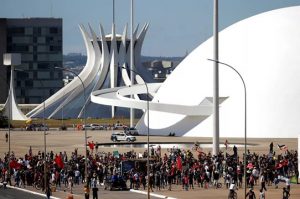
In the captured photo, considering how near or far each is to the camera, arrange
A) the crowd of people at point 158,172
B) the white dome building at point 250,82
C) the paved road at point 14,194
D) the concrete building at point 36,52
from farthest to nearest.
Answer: the concrete building at point 36,52
the white dome building at point 250,82
the crowd of people at point 158,172
the paved road at point 14,194

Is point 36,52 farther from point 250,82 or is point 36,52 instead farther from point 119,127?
point 250,82

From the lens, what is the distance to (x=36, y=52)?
186375mm

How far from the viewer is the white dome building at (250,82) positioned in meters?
85.1

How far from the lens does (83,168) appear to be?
52906mm

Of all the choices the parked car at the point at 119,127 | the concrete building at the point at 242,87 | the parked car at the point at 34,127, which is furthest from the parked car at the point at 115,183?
the parked car at the point at 34,127

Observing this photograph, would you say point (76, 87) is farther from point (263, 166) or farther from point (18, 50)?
point (263, 166)

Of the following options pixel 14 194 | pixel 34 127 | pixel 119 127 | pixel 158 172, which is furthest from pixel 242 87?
pixel 14 194

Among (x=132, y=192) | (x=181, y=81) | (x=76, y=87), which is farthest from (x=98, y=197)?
(x=76, y=87)

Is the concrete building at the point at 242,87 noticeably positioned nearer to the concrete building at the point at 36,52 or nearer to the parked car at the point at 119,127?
the parked car at the point at 119,127

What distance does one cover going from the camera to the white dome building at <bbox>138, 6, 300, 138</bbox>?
85062mm

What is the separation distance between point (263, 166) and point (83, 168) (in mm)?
→ 9166

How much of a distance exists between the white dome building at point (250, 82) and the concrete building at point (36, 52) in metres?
90.9

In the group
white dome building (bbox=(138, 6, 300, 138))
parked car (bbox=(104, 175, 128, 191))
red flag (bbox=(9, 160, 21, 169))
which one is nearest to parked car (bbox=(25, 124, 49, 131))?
white dome building (bbox=(138, 6, 300, 138))

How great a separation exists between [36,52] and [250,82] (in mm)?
103442
